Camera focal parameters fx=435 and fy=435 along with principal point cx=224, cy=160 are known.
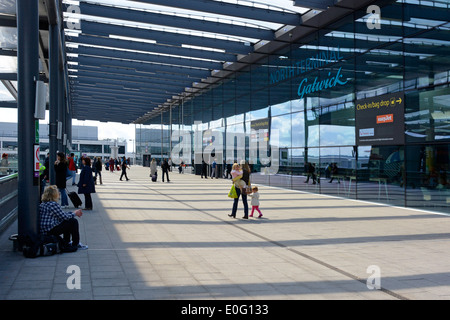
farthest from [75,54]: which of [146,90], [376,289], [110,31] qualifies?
[376,289]

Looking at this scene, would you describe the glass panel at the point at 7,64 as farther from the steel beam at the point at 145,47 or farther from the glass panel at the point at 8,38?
the steel beam at the point at 145,47

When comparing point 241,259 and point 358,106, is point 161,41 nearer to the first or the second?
point 358,106

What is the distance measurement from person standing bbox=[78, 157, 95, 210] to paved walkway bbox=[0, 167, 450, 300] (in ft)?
3.23

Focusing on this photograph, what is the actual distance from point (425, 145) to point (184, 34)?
1151cm

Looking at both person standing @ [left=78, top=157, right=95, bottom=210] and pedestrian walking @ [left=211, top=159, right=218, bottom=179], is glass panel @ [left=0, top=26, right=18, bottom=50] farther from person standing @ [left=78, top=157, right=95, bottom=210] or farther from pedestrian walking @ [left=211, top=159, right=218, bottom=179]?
pedestrian walking @ [left=211, top=159, right=218, bottom=179]

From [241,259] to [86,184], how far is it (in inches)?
285

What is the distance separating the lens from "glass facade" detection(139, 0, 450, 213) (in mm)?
13297

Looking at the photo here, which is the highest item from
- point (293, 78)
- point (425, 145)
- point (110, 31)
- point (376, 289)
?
point (110, 31)

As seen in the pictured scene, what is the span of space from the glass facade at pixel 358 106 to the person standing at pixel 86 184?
982cm

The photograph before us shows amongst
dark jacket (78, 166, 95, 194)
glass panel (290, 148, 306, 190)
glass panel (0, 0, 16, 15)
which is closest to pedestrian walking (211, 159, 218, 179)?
glass panel (290, 148, 306, 190)

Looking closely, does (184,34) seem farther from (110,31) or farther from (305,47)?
(305,47)

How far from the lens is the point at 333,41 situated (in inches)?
720

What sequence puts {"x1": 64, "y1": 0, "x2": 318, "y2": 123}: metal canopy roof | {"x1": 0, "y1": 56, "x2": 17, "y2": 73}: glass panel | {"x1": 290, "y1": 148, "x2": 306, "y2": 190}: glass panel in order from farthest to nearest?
{"x1": 290, "y1": 148, "x2": 306, "y2": 190}: glass panel → {"x1": 0, "y1": 56, "x2": 17, "y2": 73}: glass panel → {"x1": 64, "y1": 0, "x2": 318, "y2": 123}: metal canopy roof
